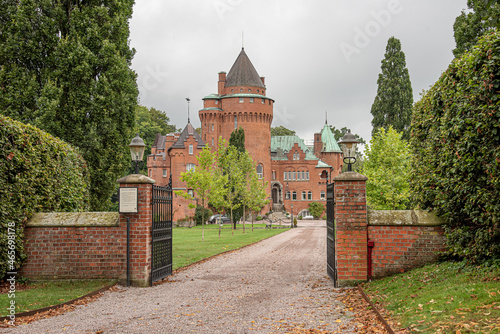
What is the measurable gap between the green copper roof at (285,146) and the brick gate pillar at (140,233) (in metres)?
63.6

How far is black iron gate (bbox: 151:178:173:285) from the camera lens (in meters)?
9.58

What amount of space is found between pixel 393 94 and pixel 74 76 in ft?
114

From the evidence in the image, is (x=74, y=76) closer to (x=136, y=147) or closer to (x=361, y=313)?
(x=136, y=147)

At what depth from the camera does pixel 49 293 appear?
807 cm

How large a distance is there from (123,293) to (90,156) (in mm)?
9312

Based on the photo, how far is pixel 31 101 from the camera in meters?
15.6

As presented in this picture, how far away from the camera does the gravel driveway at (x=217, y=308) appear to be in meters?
5.94

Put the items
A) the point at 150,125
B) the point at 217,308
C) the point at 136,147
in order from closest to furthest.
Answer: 1. the point at 217,308
2. the point at 136,147
3. the point at 150,125

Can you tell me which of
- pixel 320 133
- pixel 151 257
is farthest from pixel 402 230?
pixel 320 133

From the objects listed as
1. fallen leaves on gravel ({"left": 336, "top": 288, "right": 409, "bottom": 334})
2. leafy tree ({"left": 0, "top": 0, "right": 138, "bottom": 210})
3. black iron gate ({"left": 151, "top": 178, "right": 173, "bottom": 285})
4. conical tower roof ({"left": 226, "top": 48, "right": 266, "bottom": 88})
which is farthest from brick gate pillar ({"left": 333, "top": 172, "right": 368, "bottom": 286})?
conical tower roof ({"left": 226, "top": 48, "right": 266, "bottom": 88})

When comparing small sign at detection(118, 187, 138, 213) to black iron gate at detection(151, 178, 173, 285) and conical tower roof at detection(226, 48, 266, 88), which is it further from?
conical tower roof at detection(226, 48, 266, 88)

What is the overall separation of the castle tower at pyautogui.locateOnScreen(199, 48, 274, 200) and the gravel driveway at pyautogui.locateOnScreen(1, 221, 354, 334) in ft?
173

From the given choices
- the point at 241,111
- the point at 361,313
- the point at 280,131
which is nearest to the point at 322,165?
the point at 241,111

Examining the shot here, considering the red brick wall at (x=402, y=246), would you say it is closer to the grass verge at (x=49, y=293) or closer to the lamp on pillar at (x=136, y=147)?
the lamp on pillar at (x=136, y=147)
